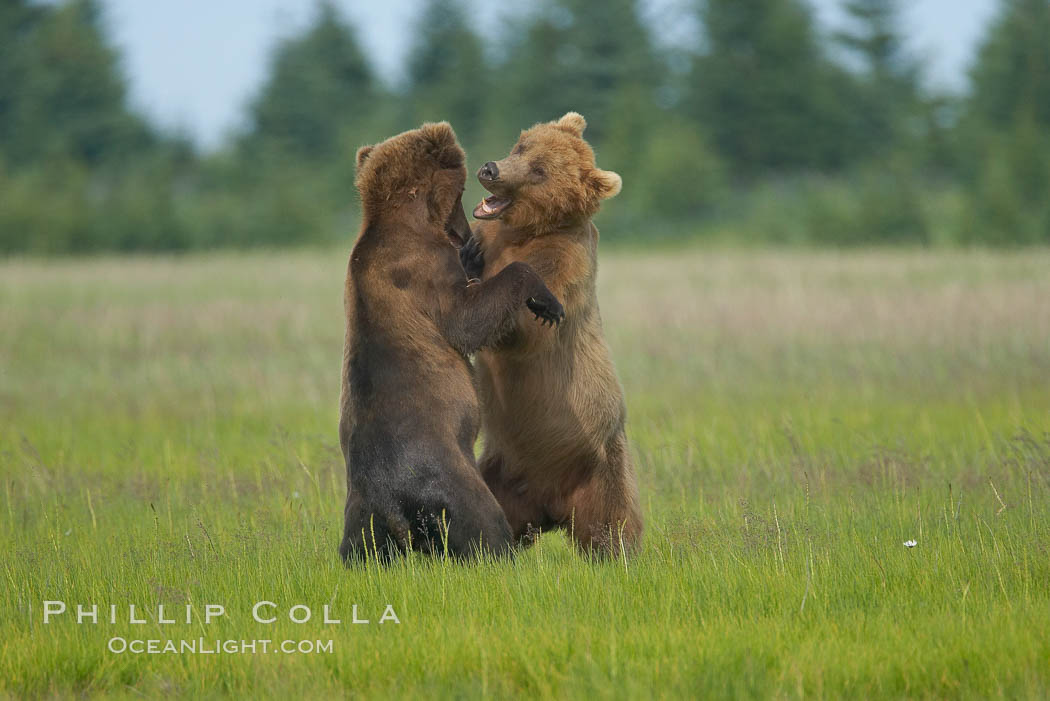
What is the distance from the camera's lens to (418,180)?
5703 millimetres

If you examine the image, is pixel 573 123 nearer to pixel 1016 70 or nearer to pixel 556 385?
pixel 556 385

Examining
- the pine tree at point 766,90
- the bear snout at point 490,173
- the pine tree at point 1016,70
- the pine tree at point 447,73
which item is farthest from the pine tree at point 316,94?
the bear snout at point 490,173

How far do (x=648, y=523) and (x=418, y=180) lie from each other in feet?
7.61

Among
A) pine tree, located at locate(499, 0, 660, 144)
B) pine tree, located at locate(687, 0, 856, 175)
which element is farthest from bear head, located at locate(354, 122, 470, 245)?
pine tree, located at locate(687, 0, 856, 175)

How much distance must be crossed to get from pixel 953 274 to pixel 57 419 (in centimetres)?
1310

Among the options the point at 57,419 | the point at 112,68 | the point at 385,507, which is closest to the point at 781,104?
the point at 112,68

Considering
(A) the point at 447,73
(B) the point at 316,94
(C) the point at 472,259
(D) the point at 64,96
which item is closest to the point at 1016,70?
(A) the point at 447,73

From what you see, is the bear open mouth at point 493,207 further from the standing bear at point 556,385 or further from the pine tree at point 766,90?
the pine tree at point 766,90

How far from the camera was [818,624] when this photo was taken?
15.2 feet

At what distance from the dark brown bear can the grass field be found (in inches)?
8.6

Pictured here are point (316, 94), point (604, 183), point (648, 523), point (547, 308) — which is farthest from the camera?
point (316, 94)

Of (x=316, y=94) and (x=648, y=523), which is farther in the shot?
(x=316, y=94)

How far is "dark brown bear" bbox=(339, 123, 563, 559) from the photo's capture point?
16.9 feet

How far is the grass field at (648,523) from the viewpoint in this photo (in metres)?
4.27
